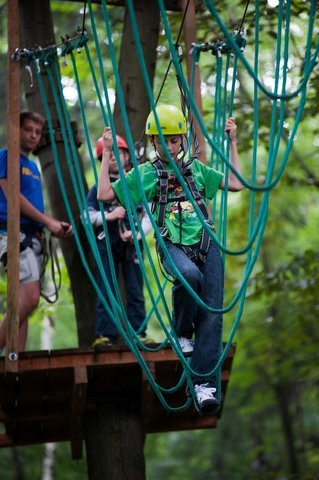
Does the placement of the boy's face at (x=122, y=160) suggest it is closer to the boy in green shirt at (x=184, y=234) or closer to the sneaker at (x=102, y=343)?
the sneaker at (x=102, y=343)

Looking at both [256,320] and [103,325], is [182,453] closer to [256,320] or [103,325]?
[256,320]

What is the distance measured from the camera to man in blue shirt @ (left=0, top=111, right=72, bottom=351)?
6250mm

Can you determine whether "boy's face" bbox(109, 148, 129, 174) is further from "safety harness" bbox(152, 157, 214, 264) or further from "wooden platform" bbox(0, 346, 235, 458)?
"safety harness" bbox(152, 157, 214, 264)

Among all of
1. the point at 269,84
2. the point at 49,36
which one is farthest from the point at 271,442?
the point at 49,36

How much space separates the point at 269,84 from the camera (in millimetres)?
11742

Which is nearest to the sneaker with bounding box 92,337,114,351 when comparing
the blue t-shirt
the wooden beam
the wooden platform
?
the wooden platform

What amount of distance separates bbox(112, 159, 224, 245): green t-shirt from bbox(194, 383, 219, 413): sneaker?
75cm

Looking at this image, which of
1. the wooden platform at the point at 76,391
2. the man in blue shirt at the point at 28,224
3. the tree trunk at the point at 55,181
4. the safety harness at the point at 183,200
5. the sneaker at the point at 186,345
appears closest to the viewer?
the safety harness at the point at 183,200

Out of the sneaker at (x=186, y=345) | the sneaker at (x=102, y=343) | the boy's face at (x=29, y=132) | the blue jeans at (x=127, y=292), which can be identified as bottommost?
the sneaker at (x=186, y=345)

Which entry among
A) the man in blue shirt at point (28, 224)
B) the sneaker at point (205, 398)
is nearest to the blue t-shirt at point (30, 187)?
the man in blue shirt at point (28, 224)

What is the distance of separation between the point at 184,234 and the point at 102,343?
1.69 m

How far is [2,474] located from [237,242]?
16.4 feet

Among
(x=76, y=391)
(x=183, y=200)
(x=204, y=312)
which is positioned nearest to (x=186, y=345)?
(x=204, y=312)

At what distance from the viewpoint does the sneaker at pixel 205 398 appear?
15.4ft
